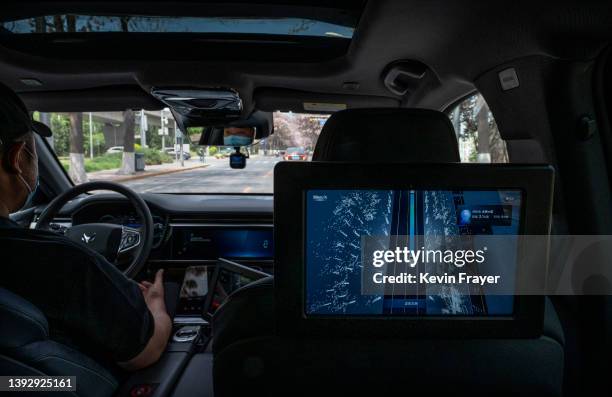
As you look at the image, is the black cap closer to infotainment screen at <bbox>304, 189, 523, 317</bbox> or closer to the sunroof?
infotainment screen at <bbox>304, 189, 523, 317</bbox>

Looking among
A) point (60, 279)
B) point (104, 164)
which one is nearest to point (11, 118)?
point (60, 279)

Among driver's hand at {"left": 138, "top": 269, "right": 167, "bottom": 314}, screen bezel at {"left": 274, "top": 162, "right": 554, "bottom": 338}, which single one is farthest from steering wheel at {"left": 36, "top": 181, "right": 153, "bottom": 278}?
screen bezel at {"left": 274, "top": 162, "right": 554, "bottom": 338}

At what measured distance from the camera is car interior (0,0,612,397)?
113 centimetres

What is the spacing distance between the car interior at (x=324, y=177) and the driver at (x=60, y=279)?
0.09 meters

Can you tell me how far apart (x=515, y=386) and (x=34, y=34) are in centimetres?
366

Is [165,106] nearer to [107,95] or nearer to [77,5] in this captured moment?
[107,95]

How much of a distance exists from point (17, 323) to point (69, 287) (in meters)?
0.24

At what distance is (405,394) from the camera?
49.2 inches

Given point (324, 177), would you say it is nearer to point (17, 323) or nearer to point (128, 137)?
point (17, 323)

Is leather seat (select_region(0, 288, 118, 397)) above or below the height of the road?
below

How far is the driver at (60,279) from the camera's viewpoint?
4.43 feet

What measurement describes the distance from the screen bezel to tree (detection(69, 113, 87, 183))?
2.71 metres

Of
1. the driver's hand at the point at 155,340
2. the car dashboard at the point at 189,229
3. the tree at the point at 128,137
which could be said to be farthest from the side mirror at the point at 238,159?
the tree at the point at 128,137

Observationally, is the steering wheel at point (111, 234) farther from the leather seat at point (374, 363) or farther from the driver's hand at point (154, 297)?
the leather seat at point (374, 363)
